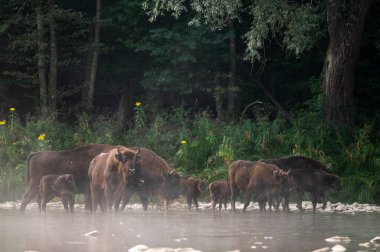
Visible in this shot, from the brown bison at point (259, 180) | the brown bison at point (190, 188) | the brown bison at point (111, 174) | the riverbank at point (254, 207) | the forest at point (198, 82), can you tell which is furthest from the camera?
the forest at point (198, 82)

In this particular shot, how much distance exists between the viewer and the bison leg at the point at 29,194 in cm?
2016

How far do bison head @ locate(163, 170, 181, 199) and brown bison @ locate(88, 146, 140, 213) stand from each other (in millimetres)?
1411

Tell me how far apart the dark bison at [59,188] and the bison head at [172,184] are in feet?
6.63

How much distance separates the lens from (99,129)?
87.9 ft

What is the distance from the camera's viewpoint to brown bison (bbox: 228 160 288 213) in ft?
64.3

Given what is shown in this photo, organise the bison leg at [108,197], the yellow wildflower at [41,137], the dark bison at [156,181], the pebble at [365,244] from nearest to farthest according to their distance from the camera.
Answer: the pebble at [365,244]
the bison leg at [108,197]
the dark bison at [156,181]
the yellow wildflower at [41,137]

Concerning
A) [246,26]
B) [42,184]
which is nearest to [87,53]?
[246,26]

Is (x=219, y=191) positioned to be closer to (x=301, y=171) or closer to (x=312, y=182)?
(x=301, y=171)

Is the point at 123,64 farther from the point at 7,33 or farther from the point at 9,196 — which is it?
the point at 9,196

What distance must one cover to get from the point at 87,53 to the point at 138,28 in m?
3.09

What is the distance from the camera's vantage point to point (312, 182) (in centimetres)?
2006

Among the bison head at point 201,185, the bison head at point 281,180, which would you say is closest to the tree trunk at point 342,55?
the bison head at point 201,185

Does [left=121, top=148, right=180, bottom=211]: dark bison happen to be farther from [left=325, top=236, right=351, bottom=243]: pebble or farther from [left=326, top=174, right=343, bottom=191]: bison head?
[left=325, top=236, right=351, bottom=243]: pebble

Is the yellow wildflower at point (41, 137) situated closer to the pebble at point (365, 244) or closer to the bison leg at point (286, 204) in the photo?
the bison leg at point (286, 204)
